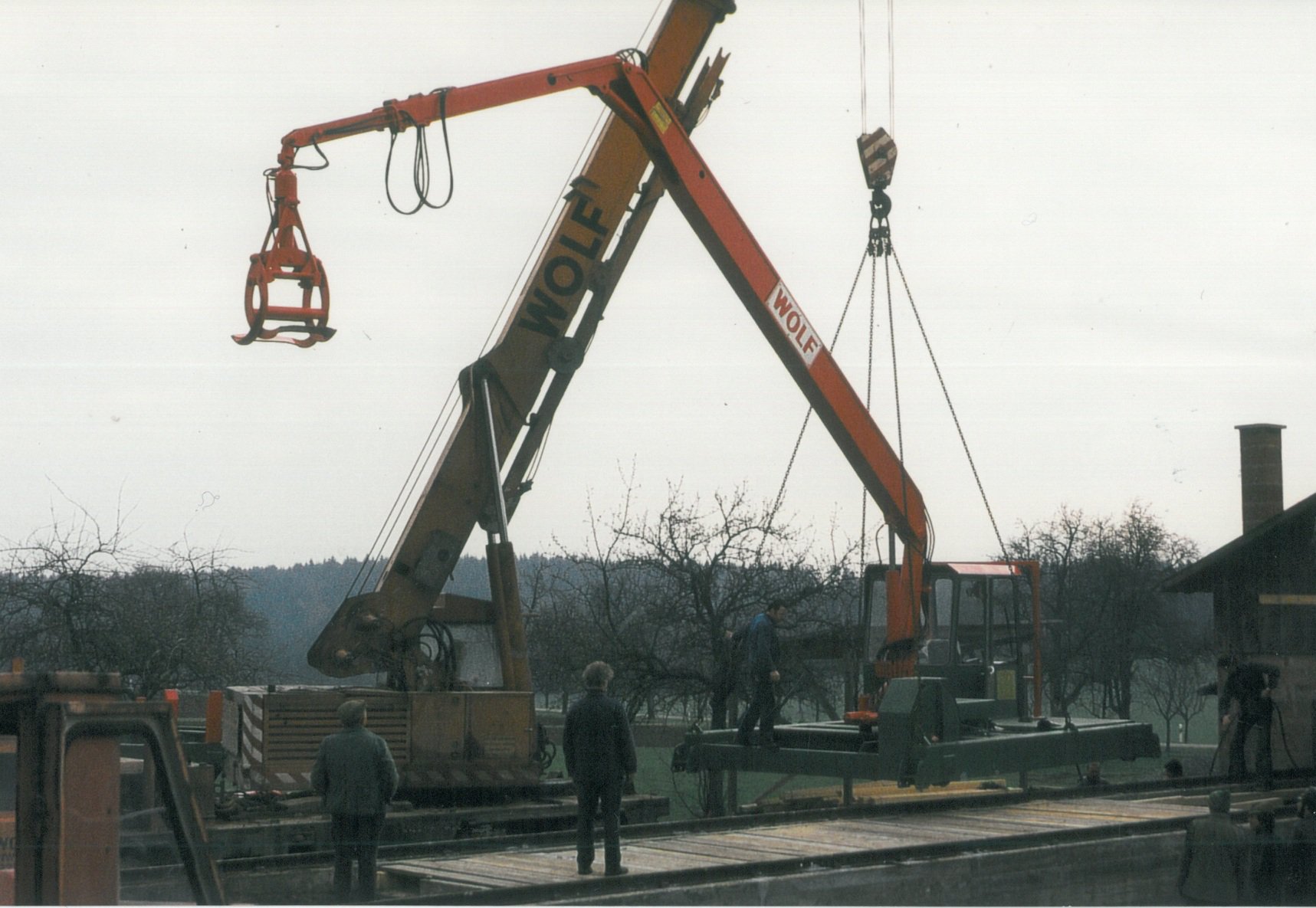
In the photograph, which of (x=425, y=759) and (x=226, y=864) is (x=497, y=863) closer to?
(x=226, y=864)

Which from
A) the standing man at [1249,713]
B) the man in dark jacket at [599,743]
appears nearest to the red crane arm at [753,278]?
the standing man at [1249,713]

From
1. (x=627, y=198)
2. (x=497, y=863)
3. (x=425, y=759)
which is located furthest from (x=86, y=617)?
(x=497, y=863)

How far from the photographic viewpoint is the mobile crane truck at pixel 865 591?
45.4 ft

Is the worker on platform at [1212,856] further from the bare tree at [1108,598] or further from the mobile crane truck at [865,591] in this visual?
the bare tree at [1108,598]

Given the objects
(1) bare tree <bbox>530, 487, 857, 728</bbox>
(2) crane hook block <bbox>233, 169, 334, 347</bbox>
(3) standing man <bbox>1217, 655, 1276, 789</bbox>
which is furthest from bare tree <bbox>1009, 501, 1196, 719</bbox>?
(2) crane hook block <bbox>233, 169, 334, 347</bbox>

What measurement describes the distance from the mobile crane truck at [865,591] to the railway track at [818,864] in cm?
80

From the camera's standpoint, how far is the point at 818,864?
34.4ft

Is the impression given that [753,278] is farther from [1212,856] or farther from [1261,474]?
[1261,474]

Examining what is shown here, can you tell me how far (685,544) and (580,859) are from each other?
19.6 meters

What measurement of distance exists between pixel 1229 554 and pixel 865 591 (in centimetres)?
957

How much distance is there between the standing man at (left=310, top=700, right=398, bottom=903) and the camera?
9391 mm

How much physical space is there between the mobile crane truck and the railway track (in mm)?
805

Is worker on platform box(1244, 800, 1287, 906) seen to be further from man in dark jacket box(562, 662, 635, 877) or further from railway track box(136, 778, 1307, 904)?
man in dark jacket box(562, 662, 635, 877)

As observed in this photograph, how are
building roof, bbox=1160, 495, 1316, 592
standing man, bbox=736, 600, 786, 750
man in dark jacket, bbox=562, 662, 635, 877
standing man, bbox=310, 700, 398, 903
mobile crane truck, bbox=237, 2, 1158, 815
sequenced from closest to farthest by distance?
standing man, bbox=310, 700, 398, 903 → man in dark jacket, bbox=562, 662, 635, 877 → standing man, bbox=736, 600, 786, 750 → mobile crane truck, bbox=237, 2, 1158, 815 → building roof, bbox=1160, 495, 1316, 592
